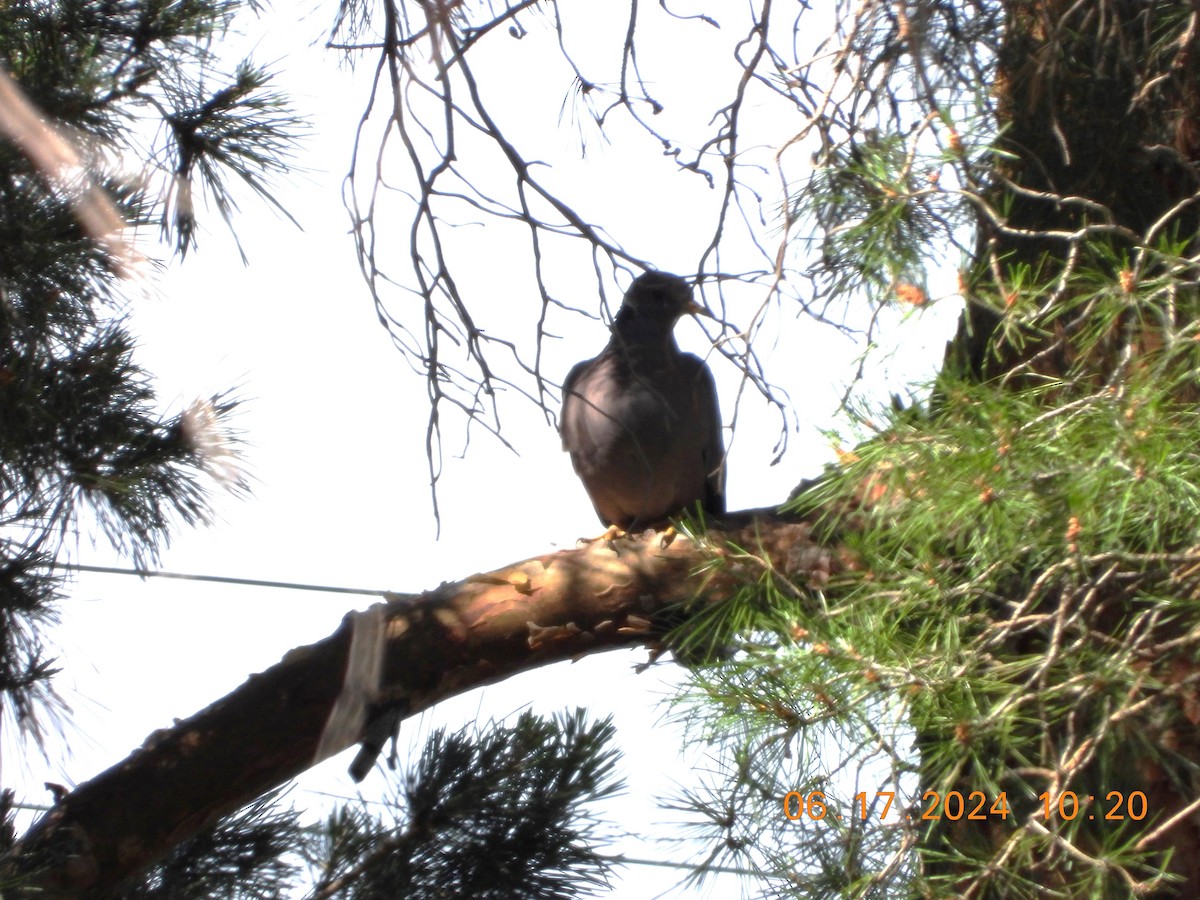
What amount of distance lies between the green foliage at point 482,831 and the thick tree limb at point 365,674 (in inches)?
6.1

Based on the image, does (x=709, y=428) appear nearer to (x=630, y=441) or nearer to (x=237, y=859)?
(x=630, y=441)

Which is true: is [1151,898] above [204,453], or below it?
below

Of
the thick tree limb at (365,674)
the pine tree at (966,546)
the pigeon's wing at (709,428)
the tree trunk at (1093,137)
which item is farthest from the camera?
the pigeon's wing at (709,428)

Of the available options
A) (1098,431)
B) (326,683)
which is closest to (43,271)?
(326,683)

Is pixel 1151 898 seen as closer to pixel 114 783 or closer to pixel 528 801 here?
pixel 528 801

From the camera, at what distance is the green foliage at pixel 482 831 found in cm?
217

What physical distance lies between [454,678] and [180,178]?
3.58 feet

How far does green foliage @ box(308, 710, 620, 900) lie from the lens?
217 cm

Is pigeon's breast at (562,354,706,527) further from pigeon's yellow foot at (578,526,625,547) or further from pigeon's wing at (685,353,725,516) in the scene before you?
pigeon's yellow foot at (578,526,625,547)

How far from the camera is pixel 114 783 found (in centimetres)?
215

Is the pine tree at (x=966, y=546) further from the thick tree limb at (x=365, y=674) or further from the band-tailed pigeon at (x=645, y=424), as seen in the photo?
the band-tailed pigeon at (x=645, y=424)

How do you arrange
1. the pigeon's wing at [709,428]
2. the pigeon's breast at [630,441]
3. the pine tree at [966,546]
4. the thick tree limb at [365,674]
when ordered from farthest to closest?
the pigeon's wing at [709,428]
the pigeon's breast at [630,441]
the thick tree limb at [365,674]
the pine tree at [966,546]
